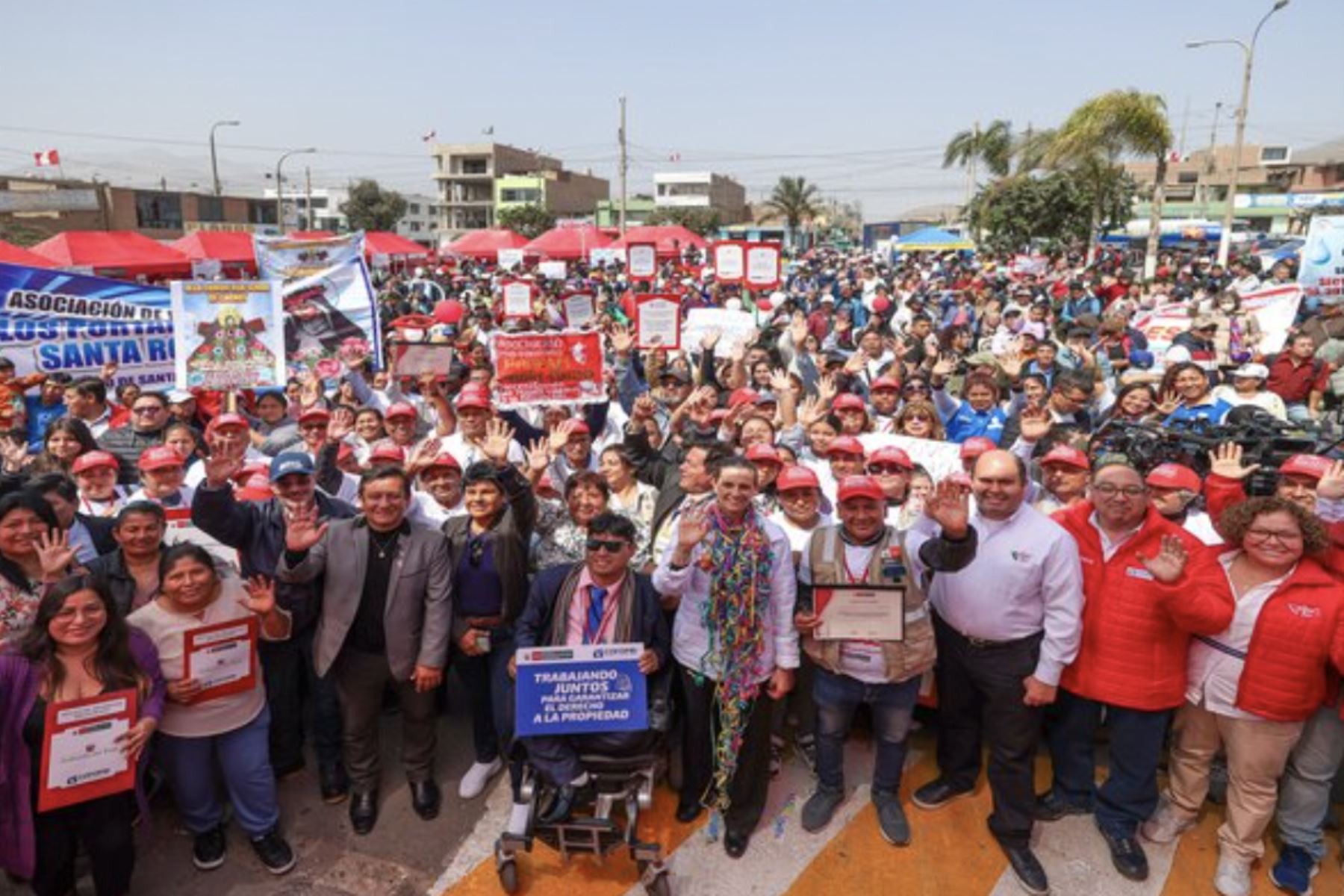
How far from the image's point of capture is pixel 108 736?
3.08 m

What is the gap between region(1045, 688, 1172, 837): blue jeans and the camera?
3463 millimetres

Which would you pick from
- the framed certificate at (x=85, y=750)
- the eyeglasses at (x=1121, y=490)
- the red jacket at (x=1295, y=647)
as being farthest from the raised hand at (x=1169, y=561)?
the framed certificate at (x=85, y=750)

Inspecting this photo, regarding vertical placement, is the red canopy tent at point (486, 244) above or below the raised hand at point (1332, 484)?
above

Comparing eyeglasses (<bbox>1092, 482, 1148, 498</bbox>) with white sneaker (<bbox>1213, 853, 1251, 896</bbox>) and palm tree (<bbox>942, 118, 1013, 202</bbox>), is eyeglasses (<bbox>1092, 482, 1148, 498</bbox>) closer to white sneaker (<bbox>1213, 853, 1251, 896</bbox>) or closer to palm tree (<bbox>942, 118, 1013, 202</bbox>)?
white sneaker (<bbox>1213, 853, 1251, 896</bbox>)

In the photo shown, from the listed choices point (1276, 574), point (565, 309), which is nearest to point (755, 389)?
point (565, 309)

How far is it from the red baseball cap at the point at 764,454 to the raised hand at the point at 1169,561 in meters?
1.79

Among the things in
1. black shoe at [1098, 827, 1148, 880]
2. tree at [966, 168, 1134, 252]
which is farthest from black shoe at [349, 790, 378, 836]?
tree at [966, 168, 1134, 252]

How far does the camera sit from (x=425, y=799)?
3.94 meters

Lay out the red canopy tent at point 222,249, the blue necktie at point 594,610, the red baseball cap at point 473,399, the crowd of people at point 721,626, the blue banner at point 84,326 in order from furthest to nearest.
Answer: the red canopy tent at point 222,249
the blue banner at point 84,326
the red baseball cap at point 473,399
the blue necktie at point 594,610
the crowd of people at point 721,626

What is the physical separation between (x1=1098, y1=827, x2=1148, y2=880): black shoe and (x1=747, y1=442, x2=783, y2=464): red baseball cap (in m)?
2.26

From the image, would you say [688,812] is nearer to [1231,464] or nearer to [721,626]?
[721,626]

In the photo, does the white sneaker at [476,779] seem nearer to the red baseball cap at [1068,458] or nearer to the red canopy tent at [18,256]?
the red baseball cap at [1068,458]

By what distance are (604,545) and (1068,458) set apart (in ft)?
7.45

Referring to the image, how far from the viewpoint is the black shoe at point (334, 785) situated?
13.2ft
